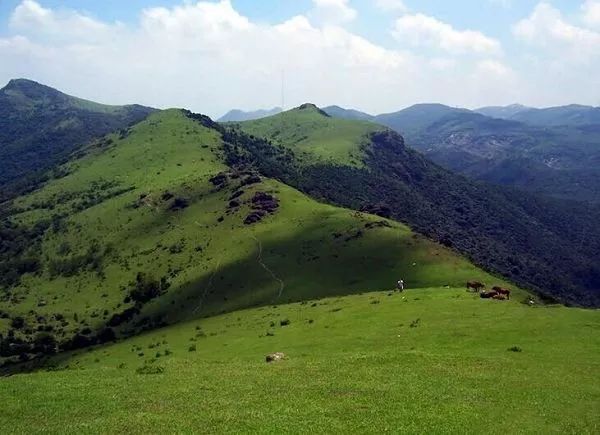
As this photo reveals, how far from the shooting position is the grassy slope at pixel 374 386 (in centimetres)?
2998

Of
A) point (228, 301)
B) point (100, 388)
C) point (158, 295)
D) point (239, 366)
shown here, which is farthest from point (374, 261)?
point (100, 388)

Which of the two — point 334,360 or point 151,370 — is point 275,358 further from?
point 151,370

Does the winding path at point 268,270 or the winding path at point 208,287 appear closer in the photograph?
the winding path at point 268,270

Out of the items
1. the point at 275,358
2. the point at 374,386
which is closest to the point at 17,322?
the point at 275,358

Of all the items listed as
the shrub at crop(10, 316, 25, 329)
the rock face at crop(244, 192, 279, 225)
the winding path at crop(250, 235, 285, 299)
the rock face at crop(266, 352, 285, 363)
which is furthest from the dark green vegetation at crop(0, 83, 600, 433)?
the rock face at crop(244, 192, 279, 225)

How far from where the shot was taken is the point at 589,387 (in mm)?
34344

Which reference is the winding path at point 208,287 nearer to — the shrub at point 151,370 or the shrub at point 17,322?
the shrub at point 17,322

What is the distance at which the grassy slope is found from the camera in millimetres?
29984

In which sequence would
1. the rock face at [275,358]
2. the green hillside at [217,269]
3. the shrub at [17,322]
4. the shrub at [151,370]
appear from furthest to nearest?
the shrub at [17,322] → the green hillside at [217,269] → the rock face at [275,358] → the shrub at [151,370]

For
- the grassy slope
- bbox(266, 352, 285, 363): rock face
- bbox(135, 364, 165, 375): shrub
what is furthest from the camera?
bbox(266, 352, 285, 363): rock face

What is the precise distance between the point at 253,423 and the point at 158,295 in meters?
114

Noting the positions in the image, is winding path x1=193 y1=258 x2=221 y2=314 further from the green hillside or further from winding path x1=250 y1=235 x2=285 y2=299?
winding path x1=250 y1=235 x2=285 y2=299

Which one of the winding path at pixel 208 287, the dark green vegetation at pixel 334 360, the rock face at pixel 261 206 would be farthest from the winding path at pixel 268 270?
the rock face at pixel 261 206

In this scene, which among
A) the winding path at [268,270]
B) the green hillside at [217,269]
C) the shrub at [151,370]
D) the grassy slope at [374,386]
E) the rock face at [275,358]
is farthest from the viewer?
the winding path at [268,270]
